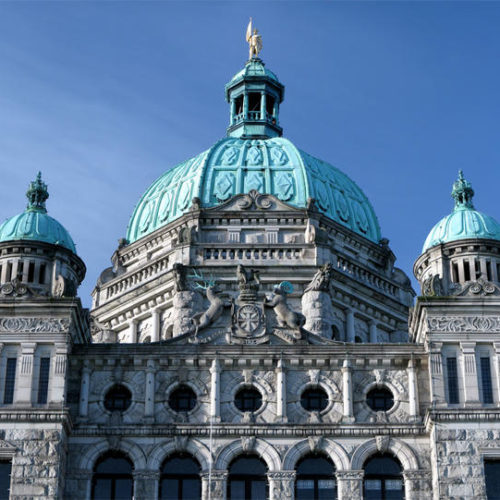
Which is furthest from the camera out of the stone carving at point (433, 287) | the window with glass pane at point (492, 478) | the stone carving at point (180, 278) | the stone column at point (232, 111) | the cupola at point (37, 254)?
the stone column at point (232, 111)

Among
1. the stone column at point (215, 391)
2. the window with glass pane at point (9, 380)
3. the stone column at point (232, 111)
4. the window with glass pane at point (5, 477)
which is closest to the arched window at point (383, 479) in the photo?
the stone column at point (215, 391)

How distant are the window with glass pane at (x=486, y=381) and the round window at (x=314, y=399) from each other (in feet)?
16.4

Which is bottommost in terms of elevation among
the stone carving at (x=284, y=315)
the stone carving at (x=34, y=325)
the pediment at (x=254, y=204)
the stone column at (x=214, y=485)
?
the stone column at (x=214, y=485)

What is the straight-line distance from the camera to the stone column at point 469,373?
43656 mm

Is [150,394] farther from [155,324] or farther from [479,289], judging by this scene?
[155,324]

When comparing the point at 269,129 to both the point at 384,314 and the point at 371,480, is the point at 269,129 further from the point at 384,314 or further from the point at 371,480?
the point at 371,480

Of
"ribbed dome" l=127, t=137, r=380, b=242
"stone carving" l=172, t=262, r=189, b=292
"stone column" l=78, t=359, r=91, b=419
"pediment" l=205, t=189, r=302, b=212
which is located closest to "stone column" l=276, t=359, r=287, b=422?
"stone column" l=78, t=359, r=91, b=419

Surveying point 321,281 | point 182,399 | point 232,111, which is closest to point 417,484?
point 182,399

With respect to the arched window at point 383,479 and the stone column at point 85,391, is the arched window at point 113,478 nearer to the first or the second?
the stone column at point 85,391

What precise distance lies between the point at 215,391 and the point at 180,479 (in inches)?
120

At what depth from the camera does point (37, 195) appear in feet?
172

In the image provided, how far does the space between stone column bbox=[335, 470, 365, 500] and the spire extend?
1592 cm

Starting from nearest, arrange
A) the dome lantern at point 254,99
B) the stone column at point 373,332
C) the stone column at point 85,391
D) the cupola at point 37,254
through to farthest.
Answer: the stone column at point 85,391 < the cupola at point 37,254 < the stone column at point 373,332 < the dome lantern at point 254,99

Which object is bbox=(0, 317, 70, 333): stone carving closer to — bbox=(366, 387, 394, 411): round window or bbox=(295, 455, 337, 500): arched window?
bbox=(295, 455, 337, 500): arched window
